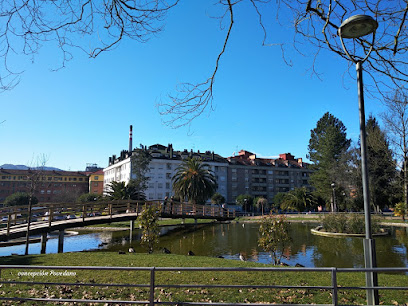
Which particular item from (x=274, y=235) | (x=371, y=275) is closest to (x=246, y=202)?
(x=274, y=235)

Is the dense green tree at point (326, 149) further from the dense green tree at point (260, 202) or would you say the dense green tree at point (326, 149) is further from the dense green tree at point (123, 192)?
the dense green tree at point (123, 192)

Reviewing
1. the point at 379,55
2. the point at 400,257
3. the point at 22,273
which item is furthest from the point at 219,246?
the point at 379,55

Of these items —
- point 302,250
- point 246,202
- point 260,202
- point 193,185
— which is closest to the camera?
point 302,250

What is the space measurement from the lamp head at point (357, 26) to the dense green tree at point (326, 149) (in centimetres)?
5157

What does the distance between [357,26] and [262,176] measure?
3392 inches

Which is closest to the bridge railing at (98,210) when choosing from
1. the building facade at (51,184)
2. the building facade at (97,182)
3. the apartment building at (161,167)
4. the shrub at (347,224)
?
the shrub at (347,224)

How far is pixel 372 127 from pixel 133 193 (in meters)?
39.9

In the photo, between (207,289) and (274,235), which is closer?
(207,289)

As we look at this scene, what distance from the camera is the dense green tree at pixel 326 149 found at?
56.2 m

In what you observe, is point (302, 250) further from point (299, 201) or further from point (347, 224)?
point (299, 201)

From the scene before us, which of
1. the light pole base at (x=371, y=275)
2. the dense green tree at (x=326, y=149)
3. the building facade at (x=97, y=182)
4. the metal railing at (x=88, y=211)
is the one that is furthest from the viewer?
the building facade at (x=97, y=182)

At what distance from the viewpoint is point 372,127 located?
164 ft

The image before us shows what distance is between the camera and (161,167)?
76.1 meters

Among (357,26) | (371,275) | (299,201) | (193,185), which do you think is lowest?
(371,275)
